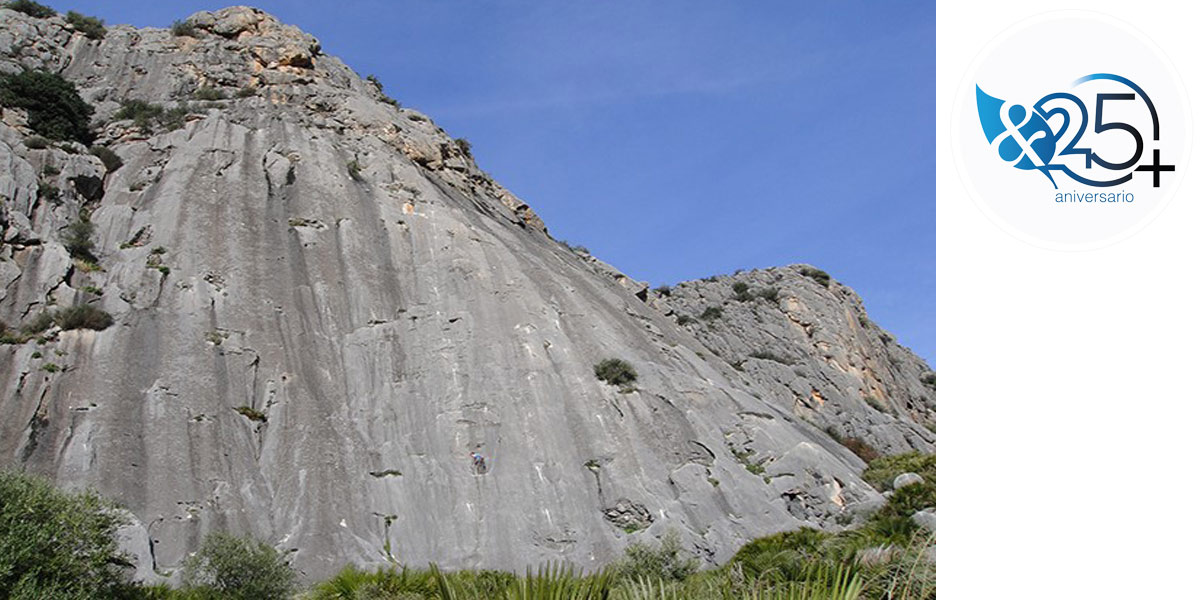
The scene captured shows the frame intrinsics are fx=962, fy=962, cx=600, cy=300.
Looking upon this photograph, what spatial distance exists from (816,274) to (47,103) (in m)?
54.5

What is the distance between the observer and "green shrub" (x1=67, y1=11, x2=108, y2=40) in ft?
167

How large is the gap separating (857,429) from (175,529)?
40.0 meters

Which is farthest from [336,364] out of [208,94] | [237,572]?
[208,94]

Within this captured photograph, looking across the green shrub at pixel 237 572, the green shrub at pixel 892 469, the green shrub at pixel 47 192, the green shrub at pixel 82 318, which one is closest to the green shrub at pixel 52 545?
the green shrub at pixel 237 572

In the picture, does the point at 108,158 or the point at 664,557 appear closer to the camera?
the point at 664,557

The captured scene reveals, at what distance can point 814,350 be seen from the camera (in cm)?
6619

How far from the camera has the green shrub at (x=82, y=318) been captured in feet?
106

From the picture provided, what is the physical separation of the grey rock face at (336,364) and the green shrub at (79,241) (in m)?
0.45

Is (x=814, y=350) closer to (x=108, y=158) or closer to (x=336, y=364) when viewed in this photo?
(x=336, y=364)

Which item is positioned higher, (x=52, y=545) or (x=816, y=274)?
(x=816, y=274)

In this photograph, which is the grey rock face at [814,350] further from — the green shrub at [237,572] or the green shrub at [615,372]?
the green shrub at [237,572]
